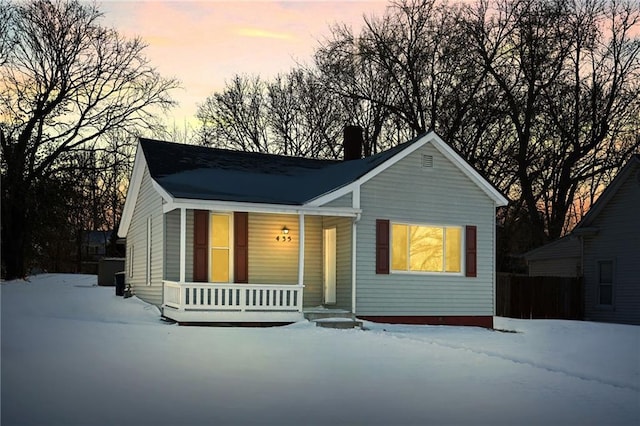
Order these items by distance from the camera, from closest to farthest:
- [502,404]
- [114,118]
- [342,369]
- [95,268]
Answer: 1. [502,404]
2. [342,369]
3. [114,118]
4. [95,268]

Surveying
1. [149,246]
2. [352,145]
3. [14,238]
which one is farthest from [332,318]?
[14,238]

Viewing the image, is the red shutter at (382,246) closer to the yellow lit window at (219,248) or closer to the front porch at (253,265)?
the front porch at (253,265)

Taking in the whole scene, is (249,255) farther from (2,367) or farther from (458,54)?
(458,54)

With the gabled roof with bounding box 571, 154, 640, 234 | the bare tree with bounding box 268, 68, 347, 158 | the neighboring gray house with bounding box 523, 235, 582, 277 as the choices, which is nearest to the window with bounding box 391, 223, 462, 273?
the gabled roof with bounding box 571, 154, 640, 234

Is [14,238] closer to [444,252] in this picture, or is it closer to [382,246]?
[382,246]

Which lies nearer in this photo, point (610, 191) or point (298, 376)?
point (298, 376)

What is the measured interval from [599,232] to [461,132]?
1006 centimetres

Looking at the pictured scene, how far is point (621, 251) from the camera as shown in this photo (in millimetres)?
21750

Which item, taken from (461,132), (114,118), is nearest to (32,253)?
(114,118)

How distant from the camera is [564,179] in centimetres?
3123

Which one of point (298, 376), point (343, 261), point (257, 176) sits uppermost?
point (257, 176)

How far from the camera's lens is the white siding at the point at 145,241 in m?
16.9

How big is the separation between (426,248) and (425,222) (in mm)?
693

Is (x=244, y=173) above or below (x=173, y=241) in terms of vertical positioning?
above
